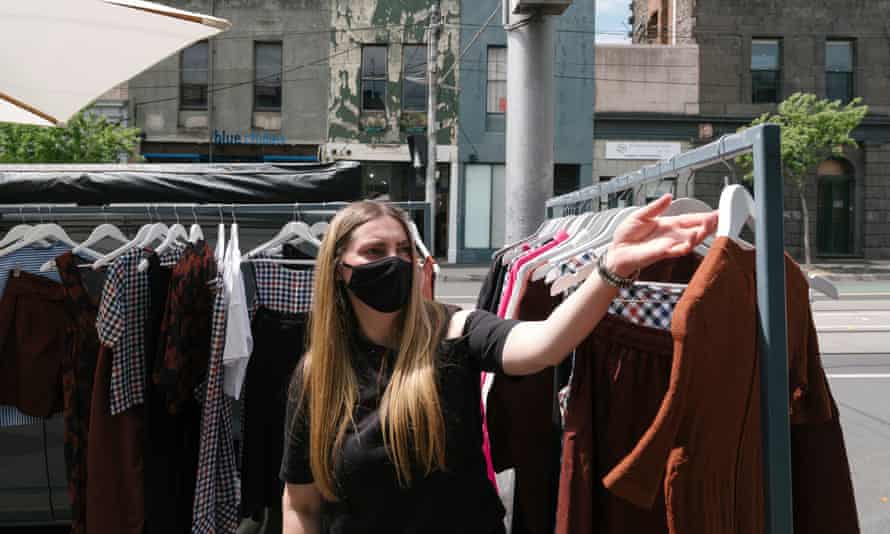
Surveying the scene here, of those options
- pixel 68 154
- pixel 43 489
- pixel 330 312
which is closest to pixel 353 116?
pixel 68 154

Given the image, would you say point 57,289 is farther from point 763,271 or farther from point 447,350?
point 763,271

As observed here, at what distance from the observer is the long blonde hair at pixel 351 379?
6.63 feet

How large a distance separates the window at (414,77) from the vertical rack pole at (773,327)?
866 inches

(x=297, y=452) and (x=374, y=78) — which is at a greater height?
(x=374, y=78)

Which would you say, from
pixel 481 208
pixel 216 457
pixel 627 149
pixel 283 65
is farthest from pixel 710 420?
pixel 283 65

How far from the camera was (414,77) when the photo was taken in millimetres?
23125

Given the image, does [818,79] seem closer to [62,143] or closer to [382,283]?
[62,143]

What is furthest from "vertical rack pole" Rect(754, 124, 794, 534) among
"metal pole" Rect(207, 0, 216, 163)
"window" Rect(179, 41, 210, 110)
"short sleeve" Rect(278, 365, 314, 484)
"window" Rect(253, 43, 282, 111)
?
"window" Rect(179, 41, 210, 110)

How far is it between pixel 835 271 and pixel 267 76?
17418 mm

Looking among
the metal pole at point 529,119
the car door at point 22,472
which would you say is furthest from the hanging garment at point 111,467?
the metal pole at point 529,119

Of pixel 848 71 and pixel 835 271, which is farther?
pixel 848 71

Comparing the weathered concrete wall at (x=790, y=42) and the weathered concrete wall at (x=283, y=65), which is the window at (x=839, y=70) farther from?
the weathered concrete wall at (x=283, y=65)

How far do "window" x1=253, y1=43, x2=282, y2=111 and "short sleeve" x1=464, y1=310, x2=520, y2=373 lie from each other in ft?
72.5

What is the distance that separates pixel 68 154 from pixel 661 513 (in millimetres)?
16397
